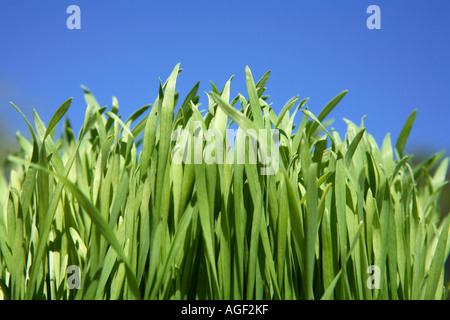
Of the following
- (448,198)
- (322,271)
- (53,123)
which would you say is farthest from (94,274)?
(448,198)

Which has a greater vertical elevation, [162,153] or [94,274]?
[162,153]

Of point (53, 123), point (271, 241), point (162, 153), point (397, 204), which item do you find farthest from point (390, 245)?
point (53, 123)

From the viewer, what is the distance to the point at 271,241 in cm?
62

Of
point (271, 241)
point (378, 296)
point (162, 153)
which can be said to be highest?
point (162, 153)

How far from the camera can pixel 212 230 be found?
1.90 ft

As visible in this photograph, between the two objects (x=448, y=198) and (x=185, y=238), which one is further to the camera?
(x=448, y=198)

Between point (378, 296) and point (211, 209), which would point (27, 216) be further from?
point (378, 296)

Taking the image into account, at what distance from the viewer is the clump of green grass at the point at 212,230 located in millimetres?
570

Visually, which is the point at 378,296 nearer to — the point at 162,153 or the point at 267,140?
the point at 267,140

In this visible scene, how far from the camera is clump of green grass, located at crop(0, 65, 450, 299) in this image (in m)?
0.57
